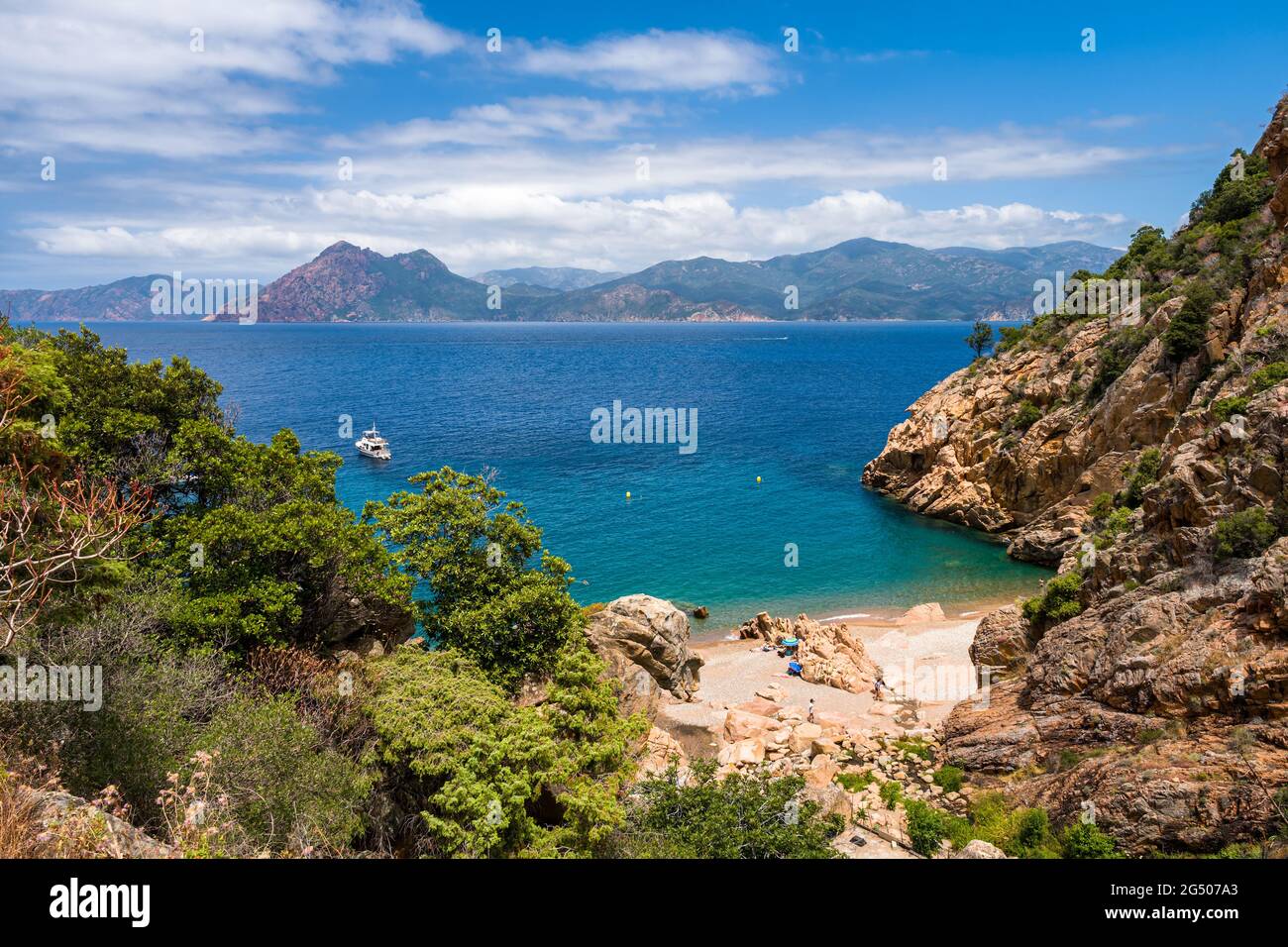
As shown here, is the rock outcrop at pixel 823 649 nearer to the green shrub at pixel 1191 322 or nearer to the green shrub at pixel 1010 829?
the green shrub at pixel 1010 829

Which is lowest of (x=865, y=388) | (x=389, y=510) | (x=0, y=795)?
(x=0, y=795)

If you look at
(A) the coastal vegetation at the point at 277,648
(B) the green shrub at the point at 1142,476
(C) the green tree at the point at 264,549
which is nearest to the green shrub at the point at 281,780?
(A) the coastal vegetation at the point at 277,648

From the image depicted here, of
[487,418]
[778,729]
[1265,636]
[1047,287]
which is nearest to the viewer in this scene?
[1265,636]

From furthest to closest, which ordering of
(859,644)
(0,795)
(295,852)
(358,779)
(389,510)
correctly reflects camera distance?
(859,644), (389,510), (358,779), (295,852), (0,795)

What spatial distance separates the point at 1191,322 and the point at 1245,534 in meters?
24.6

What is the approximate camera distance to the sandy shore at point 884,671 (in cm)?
3067

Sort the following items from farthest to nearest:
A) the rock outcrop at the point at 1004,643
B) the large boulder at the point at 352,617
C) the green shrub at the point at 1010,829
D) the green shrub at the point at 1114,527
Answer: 1. the rock outcrop at the point at 1004,643
2. the green shrub at the point at 1114,527
3. the large boulder at the point at 352,617
4. the green shrub at the point at 1010,829

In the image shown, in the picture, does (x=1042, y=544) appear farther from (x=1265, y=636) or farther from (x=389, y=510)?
(x=389, y=510)

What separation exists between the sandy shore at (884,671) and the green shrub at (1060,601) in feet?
16.2

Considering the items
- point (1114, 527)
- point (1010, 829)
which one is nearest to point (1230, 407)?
point (1114, 527)

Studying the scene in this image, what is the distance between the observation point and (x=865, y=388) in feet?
427
